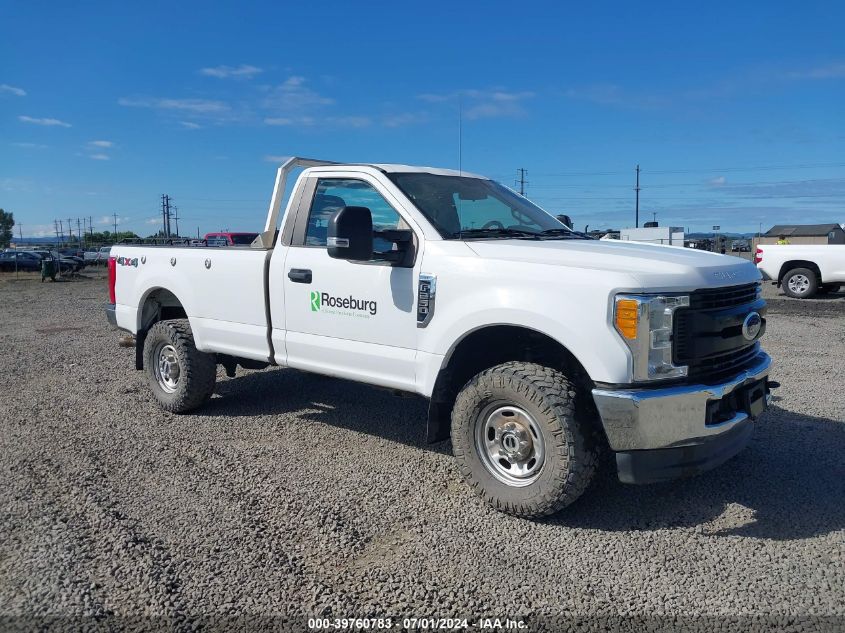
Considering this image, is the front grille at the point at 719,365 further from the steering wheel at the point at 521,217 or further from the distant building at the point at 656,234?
the distant building at the point at 656,234

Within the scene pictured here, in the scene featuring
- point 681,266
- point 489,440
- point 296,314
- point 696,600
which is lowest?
point 696,600

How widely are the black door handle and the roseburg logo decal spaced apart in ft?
0.35

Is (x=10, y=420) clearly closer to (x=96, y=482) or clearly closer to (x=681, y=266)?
(x=96, y=482)

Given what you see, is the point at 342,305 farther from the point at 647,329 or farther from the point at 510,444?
the point at 647,329

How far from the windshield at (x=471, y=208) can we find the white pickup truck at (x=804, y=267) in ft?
40.9

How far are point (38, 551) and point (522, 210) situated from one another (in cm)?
382

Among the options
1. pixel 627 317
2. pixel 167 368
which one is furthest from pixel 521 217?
pixel 167 368

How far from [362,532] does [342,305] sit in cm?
161

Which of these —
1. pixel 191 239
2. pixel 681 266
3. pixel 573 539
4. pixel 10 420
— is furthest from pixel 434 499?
pixel 191 239

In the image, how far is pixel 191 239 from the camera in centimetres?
757

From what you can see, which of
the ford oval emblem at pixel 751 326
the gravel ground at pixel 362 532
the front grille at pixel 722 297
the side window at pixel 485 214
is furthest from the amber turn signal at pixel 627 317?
the side window at pixel 485 214

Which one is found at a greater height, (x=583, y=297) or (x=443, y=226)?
(x=443, y=226)

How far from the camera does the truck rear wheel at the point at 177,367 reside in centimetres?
605

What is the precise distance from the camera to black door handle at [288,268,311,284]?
4922 mm
